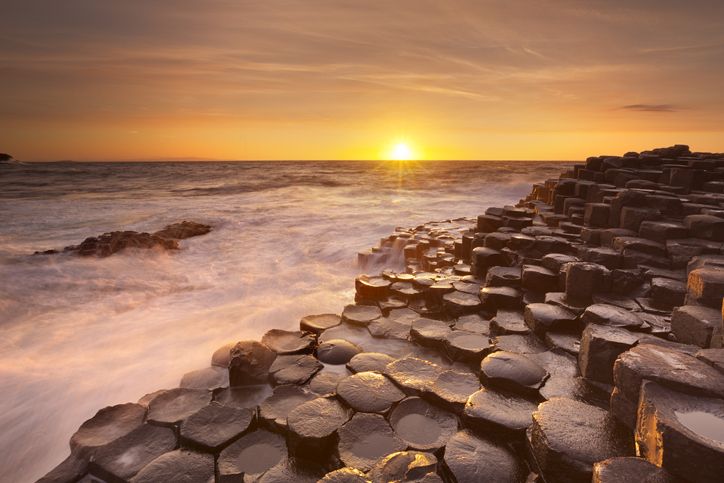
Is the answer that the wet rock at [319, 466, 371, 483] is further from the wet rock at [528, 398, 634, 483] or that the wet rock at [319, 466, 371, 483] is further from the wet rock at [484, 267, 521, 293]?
the wet rock at [484, 267, 521, 293]

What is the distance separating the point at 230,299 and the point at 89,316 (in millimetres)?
2478

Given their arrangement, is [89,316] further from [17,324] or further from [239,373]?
[239,373]

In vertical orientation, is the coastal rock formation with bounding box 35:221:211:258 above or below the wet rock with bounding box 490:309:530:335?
below

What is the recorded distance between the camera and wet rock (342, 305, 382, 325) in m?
4.57

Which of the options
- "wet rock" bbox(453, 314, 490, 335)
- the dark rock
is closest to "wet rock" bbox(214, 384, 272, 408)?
"wet rock" bbox(453, 314, 490, 335)

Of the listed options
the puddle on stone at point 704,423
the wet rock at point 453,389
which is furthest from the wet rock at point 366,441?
the puddle on stone at point 704,423

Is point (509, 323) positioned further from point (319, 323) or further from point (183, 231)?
point (183, 231)

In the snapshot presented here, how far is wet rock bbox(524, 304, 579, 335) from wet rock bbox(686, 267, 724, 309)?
96cm

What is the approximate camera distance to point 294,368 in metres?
3.55

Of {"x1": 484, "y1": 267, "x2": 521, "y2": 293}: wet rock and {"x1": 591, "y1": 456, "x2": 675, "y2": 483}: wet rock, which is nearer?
{"x1": 591, "y1": 456, "x2": 675, "y2": 483}: wet rock

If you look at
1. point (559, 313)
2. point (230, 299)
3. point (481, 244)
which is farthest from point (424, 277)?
point (230, 299)

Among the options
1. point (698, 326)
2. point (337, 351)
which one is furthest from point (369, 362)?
point (698, 326)

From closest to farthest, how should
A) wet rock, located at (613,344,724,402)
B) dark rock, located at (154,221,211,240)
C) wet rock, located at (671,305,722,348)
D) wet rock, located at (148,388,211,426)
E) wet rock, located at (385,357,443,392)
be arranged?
wet rock, located at (613,344,724,402) < wet rock, located at (671,305,722,348) < wet rock, located at (148,388,211,426) < wet rock, located at (385,357,443,392) < dark rock, located at (154,221,211,240)

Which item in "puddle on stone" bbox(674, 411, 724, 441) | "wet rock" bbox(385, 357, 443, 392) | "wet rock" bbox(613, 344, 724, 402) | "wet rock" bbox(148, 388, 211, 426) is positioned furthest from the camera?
"wet rock" bbox(385, 357, 443, 392)
